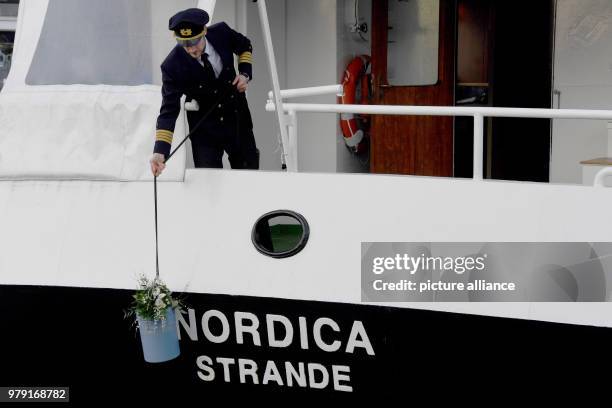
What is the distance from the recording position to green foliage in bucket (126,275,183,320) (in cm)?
379

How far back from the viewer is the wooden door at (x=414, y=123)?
6570 millimetres

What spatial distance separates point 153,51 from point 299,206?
1.11 m

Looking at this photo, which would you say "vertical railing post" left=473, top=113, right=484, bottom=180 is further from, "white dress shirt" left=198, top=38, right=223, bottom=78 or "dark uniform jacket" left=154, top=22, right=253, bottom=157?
"white dress shirt" left=198, top=38, right=223, bottom=78

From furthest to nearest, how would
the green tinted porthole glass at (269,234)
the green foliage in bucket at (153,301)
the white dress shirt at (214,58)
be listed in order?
the white dress shirt at (214,58), the green tinted porthole glass at (269,234), the green foliage in bucket at (153,301)

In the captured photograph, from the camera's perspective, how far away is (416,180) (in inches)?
154

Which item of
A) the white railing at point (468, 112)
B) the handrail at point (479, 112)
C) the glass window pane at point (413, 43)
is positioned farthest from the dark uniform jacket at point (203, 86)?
the glass window pane at point (413, 43)

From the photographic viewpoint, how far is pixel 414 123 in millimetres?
6574

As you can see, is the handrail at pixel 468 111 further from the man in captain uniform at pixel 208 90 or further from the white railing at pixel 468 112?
the man in captain uniform at pixel 208 90

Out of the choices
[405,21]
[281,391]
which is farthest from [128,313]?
[405,21]

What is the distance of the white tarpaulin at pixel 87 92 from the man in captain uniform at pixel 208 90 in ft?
0.51

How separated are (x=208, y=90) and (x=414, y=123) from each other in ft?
8.73

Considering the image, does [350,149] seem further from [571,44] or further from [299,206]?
[299,206]

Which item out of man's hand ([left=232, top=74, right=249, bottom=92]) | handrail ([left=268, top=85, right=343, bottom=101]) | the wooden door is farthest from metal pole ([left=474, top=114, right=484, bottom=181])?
the wooden door

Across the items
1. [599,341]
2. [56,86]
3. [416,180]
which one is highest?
[56,86]
